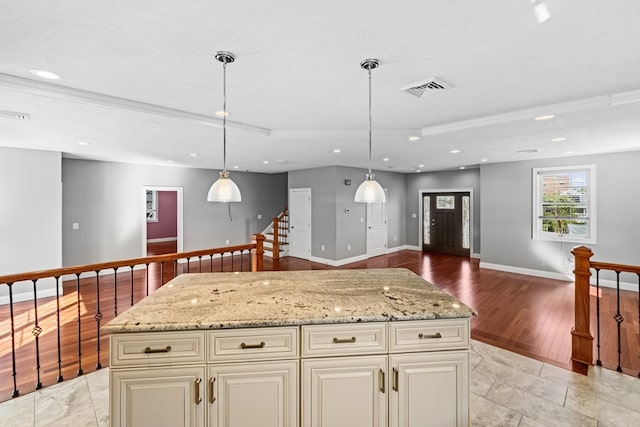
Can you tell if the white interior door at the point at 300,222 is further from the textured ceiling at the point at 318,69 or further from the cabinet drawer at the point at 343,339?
the cabinet drawer at the point at 343,339

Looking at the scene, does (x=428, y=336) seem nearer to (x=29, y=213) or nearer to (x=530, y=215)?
(x=530, y=215)

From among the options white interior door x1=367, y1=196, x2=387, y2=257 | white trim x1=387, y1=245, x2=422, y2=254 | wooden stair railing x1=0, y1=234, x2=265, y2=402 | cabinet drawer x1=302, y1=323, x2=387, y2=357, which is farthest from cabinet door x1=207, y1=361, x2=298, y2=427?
white trim x1=387, y1=245, x2=422, y2=254

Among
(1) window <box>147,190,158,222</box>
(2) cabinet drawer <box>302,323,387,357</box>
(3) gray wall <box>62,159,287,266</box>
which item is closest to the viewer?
(2) cabinet drawer <box>302,323,387,357</box>

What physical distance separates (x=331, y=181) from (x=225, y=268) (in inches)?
133

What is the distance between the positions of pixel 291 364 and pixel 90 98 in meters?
2.87

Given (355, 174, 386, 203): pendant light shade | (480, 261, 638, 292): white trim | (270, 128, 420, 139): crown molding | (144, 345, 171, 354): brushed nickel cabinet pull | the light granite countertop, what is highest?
(270, 128, 420, 139): crown molding

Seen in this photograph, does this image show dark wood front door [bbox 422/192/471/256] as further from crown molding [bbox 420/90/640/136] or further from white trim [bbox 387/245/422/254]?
crown molding [bbox 420/90/640/136]

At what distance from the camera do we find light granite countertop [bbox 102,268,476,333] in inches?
63.0

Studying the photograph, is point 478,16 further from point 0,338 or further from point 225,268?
point 225,268

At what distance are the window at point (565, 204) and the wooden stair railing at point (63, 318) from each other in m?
5.88

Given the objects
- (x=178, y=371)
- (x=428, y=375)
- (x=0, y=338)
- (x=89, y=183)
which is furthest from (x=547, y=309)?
(x=89, y=183)

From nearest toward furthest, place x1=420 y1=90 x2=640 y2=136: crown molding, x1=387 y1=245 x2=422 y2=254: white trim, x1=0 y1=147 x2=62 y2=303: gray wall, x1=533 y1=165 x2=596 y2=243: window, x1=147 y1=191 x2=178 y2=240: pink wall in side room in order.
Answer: x1=420 y1=90 x2=640 y2=136: crown molding → x1=0 y1=147 x2=62 y2=303: gray wall → x1=533 y1=165 x2=596 y2=243: window → x1=387 y1=245 x2=422 y2=254: white trim → x1=147 y1=191 x2=178 y2=240: pink wall in side room

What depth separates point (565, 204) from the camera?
5.88m

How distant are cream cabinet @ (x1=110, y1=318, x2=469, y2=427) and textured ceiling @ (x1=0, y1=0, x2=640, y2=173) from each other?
1689 mm
